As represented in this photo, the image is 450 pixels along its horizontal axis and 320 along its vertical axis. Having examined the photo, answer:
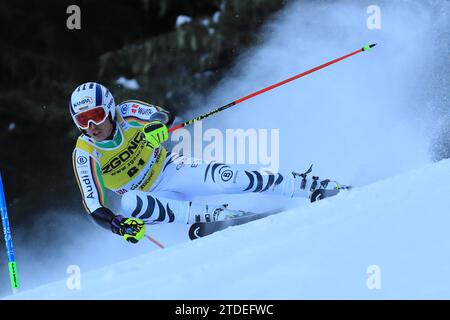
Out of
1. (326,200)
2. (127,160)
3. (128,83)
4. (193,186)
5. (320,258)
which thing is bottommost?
(320,258)

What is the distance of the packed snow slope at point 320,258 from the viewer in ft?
8.64

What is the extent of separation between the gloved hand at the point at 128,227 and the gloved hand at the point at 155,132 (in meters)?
0.51

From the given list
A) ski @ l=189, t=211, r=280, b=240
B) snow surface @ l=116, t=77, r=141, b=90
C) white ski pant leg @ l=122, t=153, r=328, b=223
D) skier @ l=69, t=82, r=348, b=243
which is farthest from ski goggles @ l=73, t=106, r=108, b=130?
snow surface @ l=116, t=77, r=141, b=90

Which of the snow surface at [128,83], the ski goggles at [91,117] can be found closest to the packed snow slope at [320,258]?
the ski goggles at [91,117]

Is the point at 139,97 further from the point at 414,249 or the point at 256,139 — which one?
the point at 414,249

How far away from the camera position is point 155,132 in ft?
13.7

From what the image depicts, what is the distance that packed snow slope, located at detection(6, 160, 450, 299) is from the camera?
8.64 feet

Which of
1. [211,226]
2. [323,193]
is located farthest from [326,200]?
[211,226]

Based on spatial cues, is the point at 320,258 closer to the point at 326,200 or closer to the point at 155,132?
the point at 326,200

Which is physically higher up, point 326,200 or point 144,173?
point 144,173

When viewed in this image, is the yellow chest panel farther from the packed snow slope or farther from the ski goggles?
the packed snow slope

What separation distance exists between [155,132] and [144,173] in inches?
14.5

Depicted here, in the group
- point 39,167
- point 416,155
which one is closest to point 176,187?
point 416,155

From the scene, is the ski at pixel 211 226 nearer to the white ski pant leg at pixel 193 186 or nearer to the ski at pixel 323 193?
the white ski pant leg at pixel 193 186
